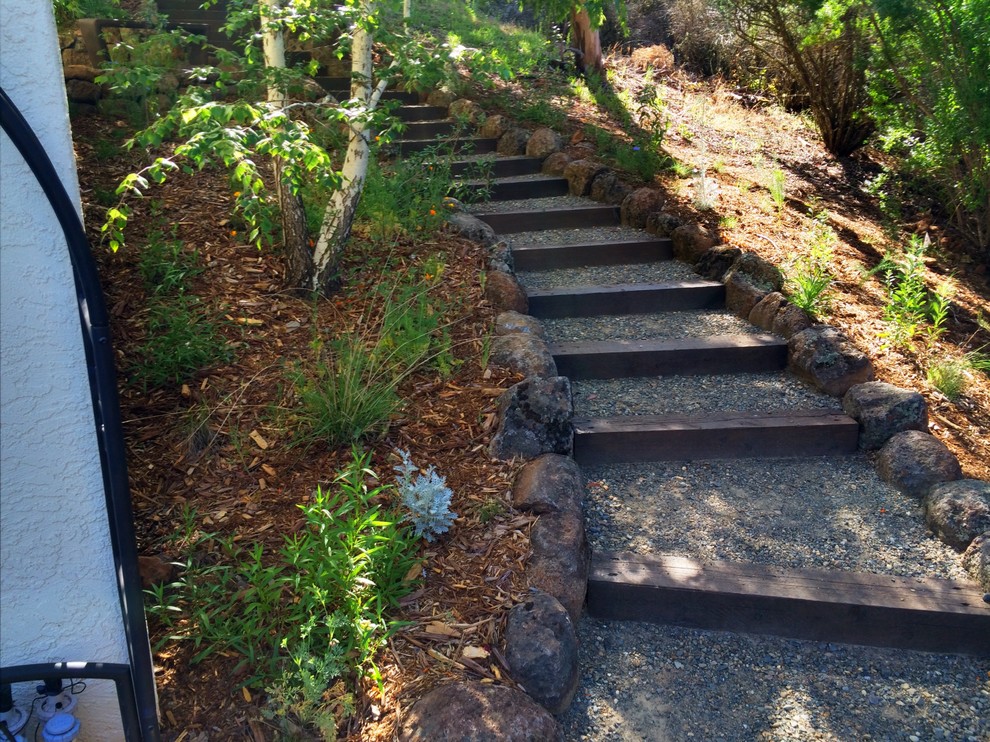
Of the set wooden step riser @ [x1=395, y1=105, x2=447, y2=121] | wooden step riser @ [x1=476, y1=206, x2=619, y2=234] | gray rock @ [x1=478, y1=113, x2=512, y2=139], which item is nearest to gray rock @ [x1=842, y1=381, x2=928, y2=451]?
wooden step riser @ [x1=476, y1=206, x2=619, y2=234]

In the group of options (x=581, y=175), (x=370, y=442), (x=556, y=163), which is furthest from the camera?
(x=556, y=163)

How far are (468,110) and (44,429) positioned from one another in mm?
5879

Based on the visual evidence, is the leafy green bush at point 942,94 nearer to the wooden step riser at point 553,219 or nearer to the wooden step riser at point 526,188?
the wooden step riser at point 553,219

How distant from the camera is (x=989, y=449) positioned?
3.52 metres

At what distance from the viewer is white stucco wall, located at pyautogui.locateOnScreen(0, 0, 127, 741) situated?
174 centimetres

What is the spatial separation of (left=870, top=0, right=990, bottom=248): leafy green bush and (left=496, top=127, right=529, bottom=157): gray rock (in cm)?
288

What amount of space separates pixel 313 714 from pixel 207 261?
2.65 m

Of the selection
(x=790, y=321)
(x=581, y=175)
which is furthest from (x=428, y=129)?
(x=790, y=321)

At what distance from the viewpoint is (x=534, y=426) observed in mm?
3172

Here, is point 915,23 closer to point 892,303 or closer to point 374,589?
point 892,303

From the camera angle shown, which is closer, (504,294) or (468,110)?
(504,294)

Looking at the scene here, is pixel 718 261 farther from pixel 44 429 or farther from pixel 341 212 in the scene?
pixel 44 429

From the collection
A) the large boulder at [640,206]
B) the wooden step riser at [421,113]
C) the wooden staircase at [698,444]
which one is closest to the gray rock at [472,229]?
the wooden staircase at [698,444]

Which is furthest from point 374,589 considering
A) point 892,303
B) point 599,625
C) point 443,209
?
point 892,303
